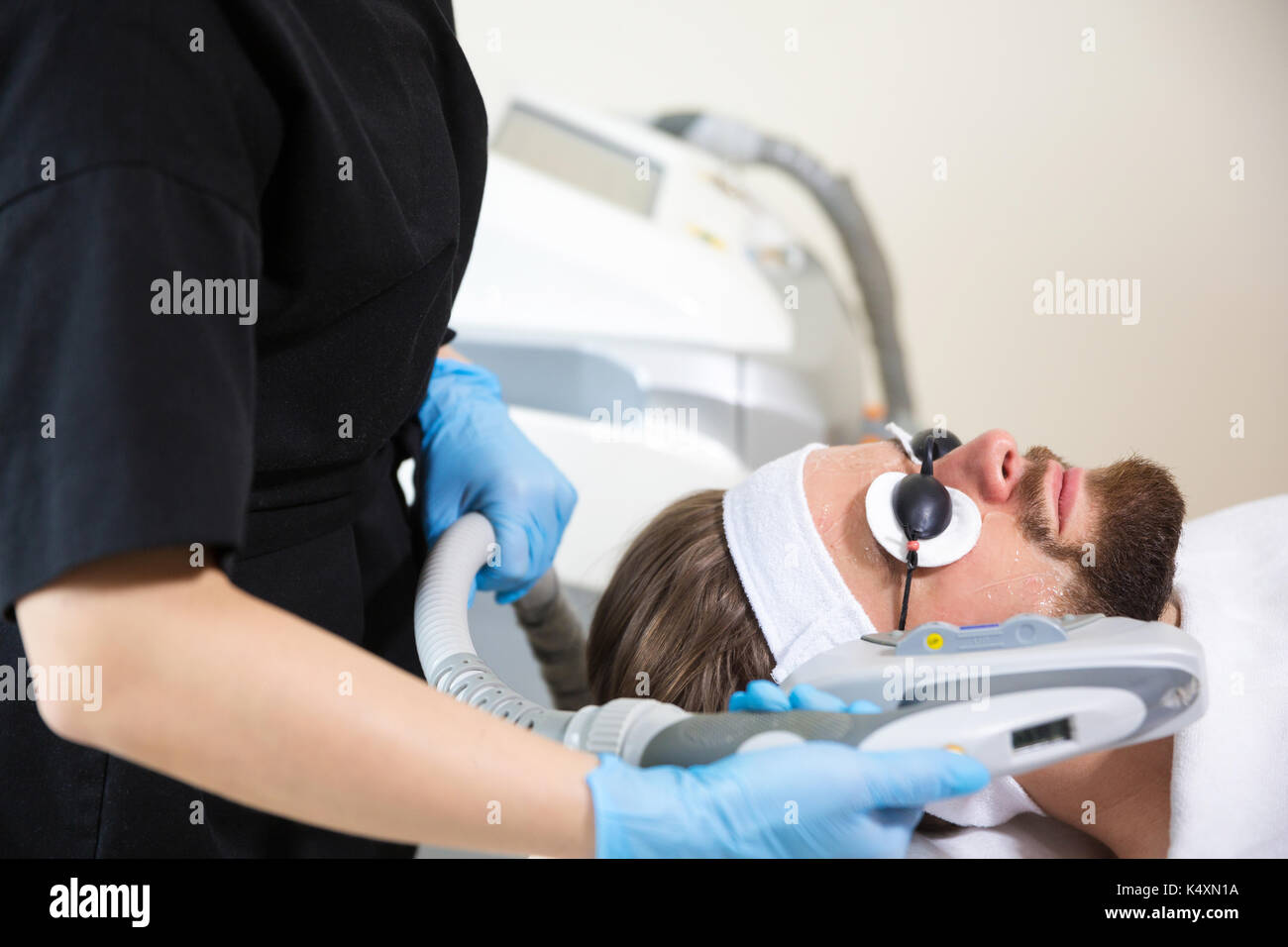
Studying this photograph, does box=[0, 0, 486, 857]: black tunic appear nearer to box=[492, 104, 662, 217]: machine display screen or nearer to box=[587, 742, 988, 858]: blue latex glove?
box=[587, 742, 988, 858]: blue latex glove

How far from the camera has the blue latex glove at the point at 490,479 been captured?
109cm

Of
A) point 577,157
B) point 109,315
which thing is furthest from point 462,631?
point 577,157

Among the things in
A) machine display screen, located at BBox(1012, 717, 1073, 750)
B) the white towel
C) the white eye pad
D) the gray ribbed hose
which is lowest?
the white towel

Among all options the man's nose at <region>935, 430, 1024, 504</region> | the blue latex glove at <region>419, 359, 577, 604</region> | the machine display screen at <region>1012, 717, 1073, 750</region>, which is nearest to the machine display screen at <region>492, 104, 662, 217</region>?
the blue latex glove at <region>419, 359, 577, 604</region>

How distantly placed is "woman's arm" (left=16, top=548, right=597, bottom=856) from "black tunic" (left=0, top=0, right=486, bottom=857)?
3cm

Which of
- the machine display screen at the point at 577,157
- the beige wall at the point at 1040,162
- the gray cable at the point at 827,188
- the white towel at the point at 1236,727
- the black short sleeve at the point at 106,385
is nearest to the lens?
the black short sleeve at the point at 106,385

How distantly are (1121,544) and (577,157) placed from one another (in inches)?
44.8

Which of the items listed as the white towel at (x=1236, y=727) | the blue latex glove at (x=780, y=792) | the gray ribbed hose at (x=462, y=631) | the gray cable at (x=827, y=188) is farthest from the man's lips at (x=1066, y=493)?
the gray cable at (x=827, y=188)

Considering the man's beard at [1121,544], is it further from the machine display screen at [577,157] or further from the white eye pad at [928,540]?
the machine display screen at [577,157]

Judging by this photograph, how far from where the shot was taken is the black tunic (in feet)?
1.59

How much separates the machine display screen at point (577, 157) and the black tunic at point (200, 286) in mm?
762

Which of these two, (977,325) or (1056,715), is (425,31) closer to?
(1056,715)
